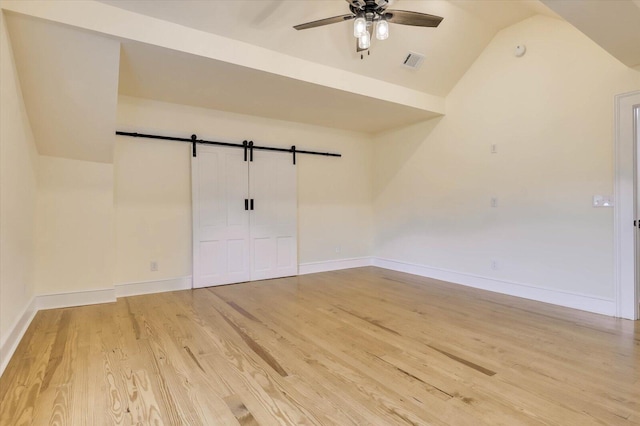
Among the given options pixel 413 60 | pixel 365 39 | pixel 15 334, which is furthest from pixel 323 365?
pixel 413 60

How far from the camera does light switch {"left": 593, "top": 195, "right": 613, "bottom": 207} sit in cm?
328

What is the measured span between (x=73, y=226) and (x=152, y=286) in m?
1.14

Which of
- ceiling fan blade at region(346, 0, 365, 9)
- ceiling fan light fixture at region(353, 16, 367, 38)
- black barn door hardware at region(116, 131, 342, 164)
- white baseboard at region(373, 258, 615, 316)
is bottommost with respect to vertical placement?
white baseboard at region(373, 258, 615, 316)

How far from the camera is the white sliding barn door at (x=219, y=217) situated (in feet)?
14.8

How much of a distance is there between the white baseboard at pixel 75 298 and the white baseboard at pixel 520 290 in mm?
4311

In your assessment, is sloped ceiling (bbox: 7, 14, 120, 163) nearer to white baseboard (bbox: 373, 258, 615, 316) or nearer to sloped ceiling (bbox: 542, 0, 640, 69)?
sloped ceiling (bbox: 542, 0, 640, 69)

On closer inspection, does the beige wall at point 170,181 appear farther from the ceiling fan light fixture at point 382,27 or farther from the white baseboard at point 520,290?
the ceiling fan light fixture at point 382,27

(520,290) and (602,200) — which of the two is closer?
(602,200)

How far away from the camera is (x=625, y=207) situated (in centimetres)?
317

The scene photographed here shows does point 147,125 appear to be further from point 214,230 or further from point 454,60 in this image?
point 454,60

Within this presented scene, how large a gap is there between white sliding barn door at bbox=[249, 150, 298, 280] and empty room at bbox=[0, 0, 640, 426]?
4 centimetres

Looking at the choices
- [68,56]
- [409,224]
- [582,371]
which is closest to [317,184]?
[409,224]

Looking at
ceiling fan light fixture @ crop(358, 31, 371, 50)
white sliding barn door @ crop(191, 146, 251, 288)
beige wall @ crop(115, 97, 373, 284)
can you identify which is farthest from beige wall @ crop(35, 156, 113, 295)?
ceiling fan light fixture @ crop(358, 31, 371, 50)

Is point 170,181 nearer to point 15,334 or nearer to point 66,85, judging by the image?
point 66,85
